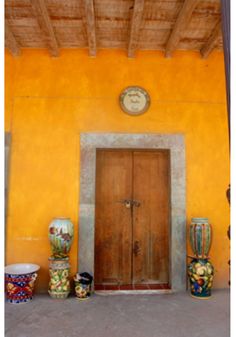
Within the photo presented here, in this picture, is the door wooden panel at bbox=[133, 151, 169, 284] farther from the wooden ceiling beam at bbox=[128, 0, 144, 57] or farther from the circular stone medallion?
the wooden ceiling beam at bbox=[128, 0, 144, 57]

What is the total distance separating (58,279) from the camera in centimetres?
361

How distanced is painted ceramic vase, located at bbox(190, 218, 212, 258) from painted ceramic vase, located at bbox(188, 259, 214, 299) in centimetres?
12

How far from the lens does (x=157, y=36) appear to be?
3.88 m

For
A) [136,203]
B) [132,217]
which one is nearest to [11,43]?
[136,203]

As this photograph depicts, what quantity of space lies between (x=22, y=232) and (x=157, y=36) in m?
3.02

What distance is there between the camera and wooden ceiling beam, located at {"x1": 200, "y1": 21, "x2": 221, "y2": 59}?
3627 mm

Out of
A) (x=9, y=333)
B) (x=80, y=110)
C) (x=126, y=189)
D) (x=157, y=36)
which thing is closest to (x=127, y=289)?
(x=126, y=189)

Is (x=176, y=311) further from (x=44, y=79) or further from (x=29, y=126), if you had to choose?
(x=44, y=79)

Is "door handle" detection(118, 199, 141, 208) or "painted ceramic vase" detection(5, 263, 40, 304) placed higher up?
"door handle" detection(118, 199, 141, 208)

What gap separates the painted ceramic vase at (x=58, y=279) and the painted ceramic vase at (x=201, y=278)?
1.50 m

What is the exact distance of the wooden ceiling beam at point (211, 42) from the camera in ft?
11.9

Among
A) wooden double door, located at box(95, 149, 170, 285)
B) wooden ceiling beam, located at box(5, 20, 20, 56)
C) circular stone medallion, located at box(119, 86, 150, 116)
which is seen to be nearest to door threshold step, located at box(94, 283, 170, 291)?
wooden double door, located at box(95, 149, 170, 285)

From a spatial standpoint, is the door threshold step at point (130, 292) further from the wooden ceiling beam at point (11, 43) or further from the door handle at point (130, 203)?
the wooden ceiling beam at point (11, 43)

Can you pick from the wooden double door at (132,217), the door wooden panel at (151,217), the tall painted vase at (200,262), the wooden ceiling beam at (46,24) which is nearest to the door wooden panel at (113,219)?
the wooden double door at (132,217)
